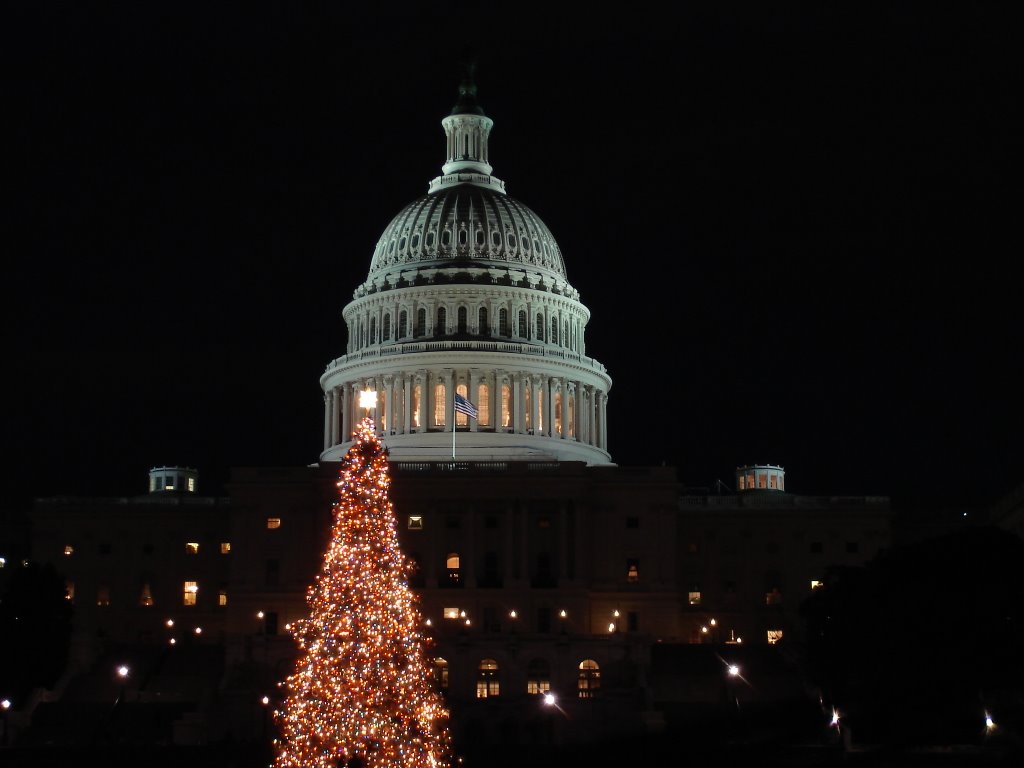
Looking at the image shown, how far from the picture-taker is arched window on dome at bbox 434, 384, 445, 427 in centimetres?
15850

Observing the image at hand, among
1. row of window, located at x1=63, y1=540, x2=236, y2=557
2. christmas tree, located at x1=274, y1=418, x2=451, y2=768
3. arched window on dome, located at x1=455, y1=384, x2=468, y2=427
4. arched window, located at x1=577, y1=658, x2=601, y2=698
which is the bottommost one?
christmas tree, located at x1=274, y1=418, x2=451, y2=768

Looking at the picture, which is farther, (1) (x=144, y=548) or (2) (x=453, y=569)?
(1) (x=144, y=548)

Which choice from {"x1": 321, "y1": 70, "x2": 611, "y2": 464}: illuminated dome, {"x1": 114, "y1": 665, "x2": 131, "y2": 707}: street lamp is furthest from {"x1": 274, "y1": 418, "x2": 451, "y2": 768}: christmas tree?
{"x1": 321, "y1": 70, "x2": 611, "y2": 464}: illuminated dome

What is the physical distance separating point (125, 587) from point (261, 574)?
18.6 m

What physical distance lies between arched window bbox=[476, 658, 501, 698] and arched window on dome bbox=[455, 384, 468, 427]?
1311 inches

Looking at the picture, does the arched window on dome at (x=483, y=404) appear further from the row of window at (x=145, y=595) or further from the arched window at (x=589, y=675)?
the arched window at (x=589, y=675)

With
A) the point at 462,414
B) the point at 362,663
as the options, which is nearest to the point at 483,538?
the point at 462,414

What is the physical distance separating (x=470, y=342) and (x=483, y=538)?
23.4 metres

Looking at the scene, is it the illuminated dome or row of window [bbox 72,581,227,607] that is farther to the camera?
the illuminated dome

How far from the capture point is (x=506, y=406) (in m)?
159

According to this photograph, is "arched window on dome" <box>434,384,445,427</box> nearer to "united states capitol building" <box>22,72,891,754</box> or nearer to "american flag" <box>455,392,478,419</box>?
"united states capitol building" <box>22,72,891,754</box>

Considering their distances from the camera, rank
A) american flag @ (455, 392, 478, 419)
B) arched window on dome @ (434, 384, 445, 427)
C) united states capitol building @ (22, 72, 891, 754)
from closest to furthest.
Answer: united states capitol building @ (22, 72, 891, 754), american flag @ (455, 392, 478, 419), arched window on dome @ (434, 384, 445, 427)

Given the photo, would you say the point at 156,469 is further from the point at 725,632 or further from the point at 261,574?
the point at 725,632

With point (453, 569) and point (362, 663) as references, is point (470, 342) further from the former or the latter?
point (362, 663)
